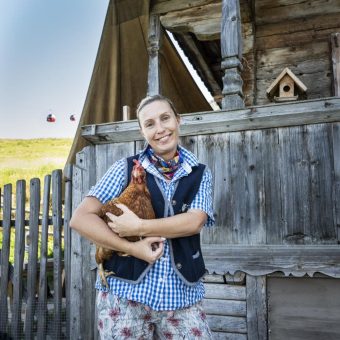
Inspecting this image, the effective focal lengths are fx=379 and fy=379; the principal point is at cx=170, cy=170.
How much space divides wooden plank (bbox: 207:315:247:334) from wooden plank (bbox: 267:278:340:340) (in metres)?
0.24

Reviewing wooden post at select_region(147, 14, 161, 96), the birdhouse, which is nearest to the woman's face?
the birdhouse

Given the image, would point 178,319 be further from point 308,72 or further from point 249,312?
point 308,72

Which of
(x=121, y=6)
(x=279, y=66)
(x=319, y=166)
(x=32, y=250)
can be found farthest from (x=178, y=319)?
(x=279, y=66)

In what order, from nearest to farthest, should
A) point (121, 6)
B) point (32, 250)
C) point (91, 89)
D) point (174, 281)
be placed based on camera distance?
point (174, 281), point (32, 250), point (91, 89), point (121, 6)

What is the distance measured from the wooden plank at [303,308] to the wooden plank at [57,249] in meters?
2.22

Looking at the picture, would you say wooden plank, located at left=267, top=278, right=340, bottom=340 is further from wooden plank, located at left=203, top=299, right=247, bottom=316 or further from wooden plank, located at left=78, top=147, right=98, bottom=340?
wooden plank, located at left=78, top=147, right=98, bottom=340

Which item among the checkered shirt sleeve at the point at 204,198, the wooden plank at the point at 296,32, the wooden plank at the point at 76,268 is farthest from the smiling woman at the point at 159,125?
the wooden plank at the point at 296,32

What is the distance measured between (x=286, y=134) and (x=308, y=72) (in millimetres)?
2902

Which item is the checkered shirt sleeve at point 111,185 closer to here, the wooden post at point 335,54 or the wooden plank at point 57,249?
the wooden plank at point 57,249

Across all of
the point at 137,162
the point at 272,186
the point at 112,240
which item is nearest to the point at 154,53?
the point at 272,186

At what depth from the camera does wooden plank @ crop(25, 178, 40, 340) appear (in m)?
4.24

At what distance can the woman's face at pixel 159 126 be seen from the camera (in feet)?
5.76

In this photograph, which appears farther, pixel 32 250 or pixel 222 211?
pixel 32 250

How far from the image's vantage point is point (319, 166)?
3232mm
